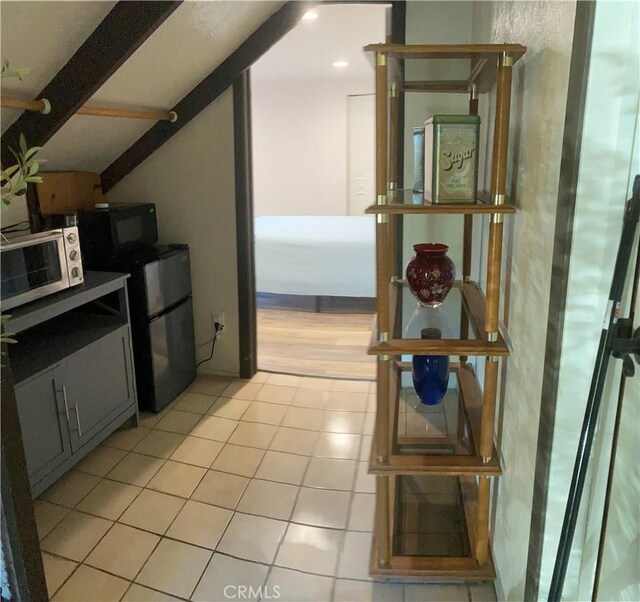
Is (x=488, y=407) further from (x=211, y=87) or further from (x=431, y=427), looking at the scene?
(x=211, y=87)

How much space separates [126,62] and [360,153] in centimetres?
453

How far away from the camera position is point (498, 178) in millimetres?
1393

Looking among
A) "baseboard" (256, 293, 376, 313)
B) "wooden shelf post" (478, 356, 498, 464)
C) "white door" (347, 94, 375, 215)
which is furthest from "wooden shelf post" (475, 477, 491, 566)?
"white door" (347, 94, 375, 215)

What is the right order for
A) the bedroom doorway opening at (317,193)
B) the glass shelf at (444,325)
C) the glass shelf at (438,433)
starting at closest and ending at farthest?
1. the glass shelf at (444,325)
2. the glass shelf at (438,433)
3. the bedroom doorway opening at (317,193)

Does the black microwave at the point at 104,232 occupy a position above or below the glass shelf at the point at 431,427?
Answer: above

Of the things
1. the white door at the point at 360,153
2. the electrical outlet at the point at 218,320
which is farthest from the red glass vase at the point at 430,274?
the white door at the point at 360,153

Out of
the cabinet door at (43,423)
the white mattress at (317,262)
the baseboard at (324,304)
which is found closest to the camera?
the cabinet door at (43,423)

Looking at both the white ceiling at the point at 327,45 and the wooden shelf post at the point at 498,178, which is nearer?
the wooden shelf post at the point at 498,178

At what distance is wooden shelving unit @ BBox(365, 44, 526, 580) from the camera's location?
136 cm

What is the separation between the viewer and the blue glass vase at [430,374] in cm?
175

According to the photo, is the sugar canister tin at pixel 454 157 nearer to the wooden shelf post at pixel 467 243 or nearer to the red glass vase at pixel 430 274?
the red glass vase at pixel 430 274

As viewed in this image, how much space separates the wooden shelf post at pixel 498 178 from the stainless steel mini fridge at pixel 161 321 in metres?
1.77

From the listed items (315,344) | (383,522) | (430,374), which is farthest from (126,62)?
(315,344)

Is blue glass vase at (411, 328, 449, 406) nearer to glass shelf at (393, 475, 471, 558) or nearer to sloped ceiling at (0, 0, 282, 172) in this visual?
glass shelf at (393, 475, 471, 558)
